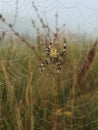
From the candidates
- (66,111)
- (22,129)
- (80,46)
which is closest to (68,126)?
(66,111)

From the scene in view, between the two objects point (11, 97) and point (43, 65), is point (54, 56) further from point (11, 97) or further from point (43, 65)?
point (11, 97)

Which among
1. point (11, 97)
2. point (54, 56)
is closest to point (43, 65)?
point (54, 56)

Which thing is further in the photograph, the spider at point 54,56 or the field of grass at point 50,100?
the field of grass at point 50,100

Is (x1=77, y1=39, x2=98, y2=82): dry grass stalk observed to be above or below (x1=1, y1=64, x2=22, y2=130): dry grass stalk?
above

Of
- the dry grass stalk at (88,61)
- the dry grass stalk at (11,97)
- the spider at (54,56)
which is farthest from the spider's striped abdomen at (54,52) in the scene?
the dry grass stalk at (11,97)

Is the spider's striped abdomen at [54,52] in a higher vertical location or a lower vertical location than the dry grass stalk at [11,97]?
higher

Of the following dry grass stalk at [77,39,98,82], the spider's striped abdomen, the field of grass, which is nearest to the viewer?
dry grass stalk at [77,39,98,82]

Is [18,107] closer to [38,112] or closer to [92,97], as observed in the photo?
[38,112]

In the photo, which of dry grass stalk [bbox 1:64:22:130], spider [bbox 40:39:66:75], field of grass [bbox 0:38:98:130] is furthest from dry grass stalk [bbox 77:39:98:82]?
dry grass stalk [bbox 1:64:22:130]

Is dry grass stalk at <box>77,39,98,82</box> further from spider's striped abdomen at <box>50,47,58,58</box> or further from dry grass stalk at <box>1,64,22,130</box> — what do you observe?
dry grass stalk at <box>1,64,22,130</box>

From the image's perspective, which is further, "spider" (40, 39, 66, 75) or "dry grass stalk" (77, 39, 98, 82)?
"spider" (40, 39, 66, 75)

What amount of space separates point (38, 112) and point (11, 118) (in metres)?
0.13

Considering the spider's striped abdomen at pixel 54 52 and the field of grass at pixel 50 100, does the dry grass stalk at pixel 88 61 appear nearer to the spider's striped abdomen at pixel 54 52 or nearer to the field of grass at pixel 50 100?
the field of grass at pixel 50 100

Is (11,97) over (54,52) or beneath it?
beneath
